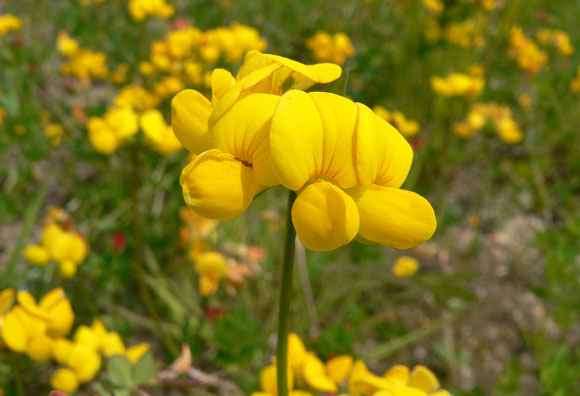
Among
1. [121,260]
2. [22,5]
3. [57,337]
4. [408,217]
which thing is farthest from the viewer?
[22,5]

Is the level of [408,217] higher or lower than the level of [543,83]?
higher

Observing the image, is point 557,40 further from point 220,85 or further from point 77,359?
point 220,85

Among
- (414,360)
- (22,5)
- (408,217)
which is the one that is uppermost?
(408,217)

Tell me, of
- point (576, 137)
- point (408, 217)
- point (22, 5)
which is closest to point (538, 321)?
point (576, 137)

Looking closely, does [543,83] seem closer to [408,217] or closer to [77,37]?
[77,37]

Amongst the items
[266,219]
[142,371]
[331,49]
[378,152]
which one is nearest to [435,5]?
[331,49]

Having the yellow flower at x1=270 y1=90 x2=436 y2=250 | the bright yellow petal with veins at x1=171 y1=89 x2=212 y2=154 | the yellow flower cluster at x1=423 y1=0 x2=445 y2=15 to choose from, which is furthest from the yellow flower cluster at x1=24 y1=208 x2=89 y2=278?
the yellow flower cluster at x1=423 y1=0 x2=445 y2=15
